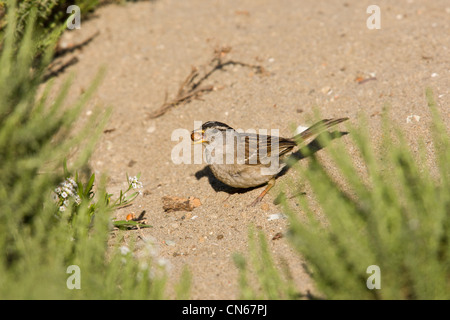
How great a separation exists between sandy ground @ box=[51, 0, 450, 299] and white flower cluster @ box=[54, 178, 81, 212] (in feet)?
2.28

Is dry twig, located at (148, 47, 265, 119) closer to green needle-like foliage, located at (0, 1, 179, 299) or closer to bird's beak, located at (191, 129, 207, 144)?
bird's beak, located at (191, 129, 207, 144)

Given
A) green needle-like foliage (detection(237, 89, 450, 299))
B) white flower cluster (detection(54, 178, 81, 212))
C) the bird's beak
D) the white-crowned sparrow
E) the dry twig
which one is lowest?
green needle-like foliage (detection(237, 89, 450, 299))

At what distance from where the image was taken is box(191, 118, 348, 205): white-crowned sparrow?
16.8 ft

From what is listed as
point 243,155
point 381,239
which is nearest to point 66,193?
point 243,155

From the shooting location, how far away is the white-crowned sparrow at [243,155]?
202 inches

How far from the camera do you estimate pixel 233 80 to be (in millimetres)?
6750

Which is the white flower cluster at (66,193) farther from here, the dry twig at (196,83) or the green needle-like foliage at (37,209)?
the dry twig at (196,83)

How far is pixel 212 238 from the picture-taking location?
4.59 metres

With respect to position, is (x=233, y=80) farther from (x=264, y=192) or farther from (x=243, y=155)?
(x=264, y=192)

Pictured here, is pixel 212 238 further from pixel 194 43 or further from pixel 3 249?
pixel 194 43

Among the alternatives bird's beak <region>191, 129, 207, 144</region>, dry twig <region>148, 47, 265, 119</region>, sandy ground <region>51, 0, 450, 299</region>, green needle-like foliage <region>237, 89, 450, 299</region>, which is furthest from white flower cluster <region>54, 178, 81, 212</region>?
dry twig <region>148, 47, 265, 119</region>
